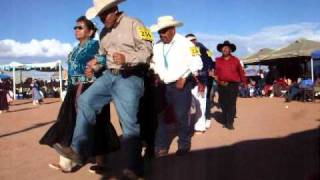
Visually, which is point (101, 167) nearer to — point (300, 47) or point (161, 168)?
point (161, 168)

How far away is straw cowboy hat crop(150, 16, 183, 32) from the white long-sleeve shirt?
22 cm

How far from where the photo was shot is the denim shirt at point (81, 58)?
580cm

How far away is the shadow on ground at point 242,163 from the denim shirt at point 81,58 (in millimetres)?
1117

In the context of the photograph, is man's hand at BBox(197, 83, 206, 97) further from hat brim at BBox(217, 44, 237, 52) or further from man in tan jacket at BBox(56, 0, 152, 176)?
man in tan jacket at BBox(56, 0, 152, 176)

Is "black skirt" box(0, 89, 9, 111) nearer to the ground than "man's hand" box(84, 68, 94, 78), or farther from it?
nearer to the ground

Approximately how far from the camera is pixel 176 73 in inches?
273

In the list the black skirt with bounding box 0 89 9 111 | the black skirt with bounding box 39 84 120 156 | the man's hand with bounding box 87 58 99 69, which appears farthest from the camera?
the black skirt with bounding box 0 89 9 111

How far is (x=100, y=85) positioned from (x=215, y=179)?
59.6 inches

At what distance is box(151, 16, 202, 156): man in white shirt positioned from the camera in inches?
270

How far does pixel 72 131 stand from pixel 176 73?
1.78 metres

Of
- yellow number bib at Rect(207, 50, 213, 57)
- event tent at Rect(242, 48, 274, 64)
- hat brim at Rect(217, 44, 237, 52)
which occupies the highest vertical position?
event tent at Rect(242, 48, 274, 64)

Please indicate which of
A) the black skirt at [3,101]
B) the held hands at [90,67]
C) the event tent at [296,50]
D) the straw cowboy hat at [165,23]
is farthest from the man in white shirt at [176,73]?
the event tent at [296,50]

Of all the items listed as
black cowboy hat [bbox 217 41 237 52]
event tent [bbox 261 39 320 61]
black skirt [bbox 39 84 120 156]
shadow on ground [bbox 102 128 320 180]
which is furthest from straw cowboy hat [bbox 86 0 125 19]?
event tent [bbox 261 39 320 61]

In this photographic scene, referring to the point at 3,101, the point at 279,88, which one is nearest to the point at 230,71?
the point at 3,101
